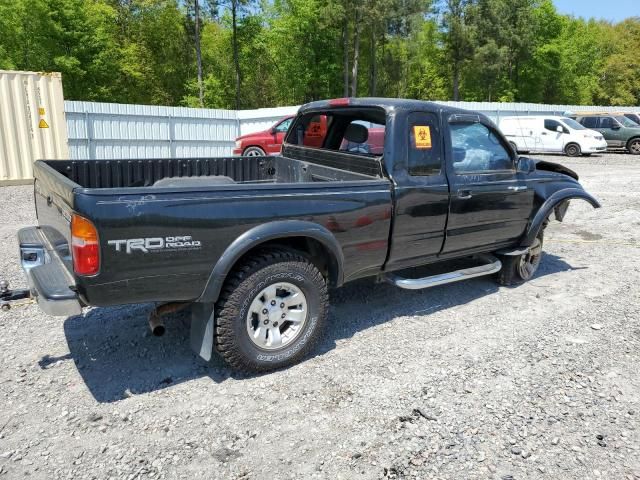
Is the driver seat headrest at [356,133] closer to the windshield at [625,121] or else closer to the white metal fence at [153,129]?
the white metal fence at [153,129]

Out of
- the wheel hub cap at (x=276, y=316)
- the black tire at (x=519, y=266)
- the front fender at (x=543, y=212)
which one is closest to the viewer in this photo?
the wheel hub cap at (x=276, y=316)

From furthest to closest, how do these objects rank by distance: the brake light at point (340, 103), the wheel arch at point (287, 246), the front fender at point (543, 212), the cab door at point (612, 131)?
1. the cab door at point (612, 131)
2. the front fender at point (543, 212)
3. the brake light at point (340, 103)
4. the wheel arch at point (287, 246)

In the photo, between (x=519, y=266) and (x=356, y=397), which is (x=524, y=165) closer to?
(x=519, y=266)

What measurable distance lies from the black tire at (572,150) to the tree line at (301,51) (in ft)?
69.1

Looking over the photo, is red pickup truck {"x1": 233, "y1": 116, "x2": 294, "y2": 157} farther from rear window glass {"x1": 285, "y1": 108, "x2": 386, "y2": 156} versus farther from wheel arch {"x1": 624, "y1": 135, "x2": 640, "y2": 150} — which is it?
wheel arch {"x1": 624, "y1": 135, "x2": 640, "y2": 150}

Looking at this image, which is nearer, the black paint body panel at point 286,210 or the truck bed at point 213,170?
the black paint body panel at point 286,210

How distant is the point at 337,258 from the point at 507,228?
2.18 metres

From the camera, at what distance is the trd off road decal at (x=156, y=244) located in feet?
9.57

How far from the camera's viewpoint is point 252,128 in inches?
802

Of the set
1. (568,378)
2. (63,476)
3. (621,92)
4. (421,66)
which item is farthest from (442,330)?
(621,92)

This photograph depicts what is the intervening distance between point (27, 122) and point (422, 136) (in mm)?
11068

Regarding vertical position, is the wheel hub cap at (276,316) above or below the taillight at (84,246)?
below

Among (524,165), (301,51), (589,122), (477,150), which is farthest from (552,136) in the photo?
(301,51)

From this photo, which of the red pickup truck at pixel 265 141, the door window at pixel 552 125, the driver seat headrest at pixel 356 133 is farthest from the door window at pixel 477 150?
the door window at pixel 552 125
